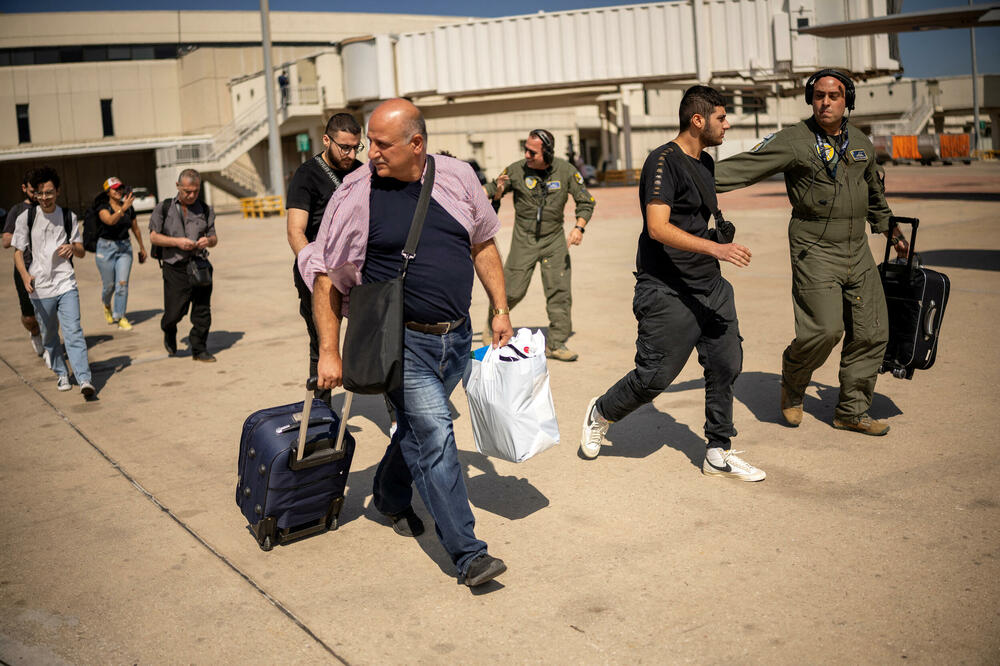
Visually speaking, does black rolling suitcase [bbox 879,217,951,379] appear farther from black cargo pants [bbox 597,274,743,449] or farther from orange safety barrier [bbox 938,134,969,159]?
orange safety barrier [bbox 938,134,969,159]

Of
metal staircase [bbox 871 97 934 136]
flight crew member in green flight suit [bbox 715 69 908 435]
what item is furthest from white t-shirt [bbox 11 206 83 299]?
metal staircase [bbox 871 97 934 136]

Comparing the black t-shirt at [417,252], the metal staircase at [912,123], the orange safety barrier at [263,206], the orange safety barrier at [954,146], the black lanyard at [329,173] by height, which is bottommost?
the black t-shirt at [417,252]

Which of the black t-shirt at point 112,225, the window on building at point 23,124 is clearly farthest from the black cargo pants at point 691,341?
the window on building at point 23,124

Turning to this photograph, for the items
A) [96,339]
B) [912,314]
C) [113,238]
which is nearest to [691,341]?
[912,314]

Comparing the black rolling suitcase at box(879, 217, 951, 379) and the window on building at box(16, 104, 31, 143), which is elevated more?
the window on building at box(16, 104, 31, 143)

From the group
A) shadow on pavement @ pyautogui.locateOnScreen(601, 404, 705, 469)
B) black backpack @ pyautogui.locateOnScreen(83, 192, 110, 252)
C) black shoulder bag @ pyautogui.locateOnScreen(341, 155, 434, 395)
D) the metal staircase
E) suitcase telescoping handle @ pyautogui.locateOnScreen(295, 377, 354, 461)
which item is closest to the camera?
black shoulder bag @ pyautogui.locateOnScreen(341, 155, 434, 395)

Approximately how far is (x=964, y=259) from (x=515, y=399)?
10.3 m

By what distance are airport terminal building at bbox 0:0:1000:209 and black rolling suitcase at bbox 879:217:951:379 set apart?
19.3m

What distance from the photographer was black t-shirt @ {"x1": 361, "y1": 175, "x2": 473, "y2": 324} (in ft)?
11.8

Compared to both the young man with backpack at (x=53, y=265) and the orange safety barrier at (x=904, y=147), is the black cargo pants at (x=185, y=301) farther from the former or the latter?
the orange safety barrier at (x=904, y=147)

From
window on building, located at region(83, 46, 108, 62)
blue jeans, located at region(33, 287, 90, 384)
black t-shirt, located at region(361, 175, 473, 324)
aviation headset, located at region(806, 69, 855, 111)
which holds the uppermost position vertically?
window on building, located at region(83, 46, 108, 62)

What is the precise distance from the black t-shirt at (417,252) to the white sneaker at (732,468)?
1913 mm

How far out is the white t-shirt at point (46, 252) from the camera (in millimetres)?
6980

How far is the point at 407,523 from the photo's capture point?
14.3ft
